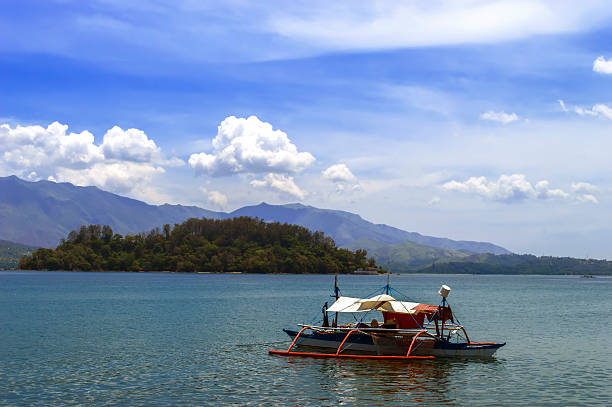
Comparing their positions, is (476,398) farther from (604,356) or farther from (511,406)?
(604,356)

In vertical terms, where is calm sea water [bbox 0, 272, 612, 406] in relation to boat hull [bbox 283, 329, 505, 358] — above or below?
below

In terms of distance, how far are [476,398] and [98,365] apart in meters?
30.6

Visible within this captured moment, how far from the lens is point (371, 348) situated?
178ft

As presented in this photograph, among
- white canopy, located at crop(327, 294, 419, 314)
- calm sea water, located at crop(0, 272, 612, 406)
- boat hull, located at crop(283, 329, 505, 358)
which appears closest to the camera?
calm sea water, located at crop(0, 272, 612, 406)

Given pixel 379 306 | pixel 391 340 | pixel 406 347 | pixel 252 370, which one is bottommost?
pixel 252 370

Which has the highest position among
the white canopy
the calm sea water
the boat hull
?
the white canopy

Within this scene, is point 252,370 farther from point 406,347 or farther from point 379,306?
point 379,306

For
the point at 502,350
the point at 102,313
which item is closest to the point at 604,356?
the point at 502,350

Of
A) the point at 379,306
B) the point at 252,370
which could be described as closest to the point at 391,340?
the point at 379,306

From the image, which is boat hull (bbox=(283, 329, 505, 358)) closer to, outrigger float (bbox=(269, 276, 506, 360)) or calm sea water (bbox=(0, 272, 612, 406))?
outrigger float (bbox=(269, 276, 506, 360))

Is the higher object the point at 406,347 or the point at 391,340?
the point at 391,340

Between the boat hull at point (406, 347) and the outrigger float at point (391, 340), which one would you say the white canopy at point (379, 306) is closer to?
the outrigger float at point (391, 340)

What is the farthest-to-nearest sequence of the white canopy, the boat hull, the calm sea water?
1. the white canopy
2. the boat hull
3. the calm sea water

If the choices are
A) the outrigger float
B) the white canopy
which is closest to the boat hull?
the outrigger float
